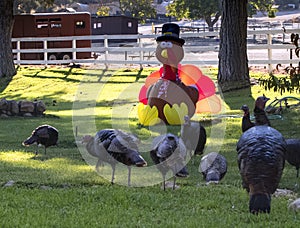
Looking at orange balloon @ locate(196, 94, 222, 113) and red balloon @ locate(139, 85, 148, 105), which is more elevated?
red balloon @ locate(139, 85, 148, 105)

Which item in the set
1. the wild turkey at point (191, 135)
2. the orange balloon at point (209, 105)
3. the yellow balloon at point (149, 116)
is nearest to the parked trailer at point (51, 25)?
the orange balloon at point (209, 105)

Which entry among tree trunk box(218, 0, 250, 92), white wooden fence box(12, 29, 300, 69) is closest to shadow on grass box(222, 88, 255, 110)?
tree trunk box(218, 0, 250, 92)

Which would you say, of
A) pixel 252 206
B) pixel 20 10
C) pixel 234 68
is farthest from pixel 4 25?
pixel 20 10

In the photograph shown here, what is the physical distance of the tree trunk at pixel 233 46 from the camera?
17.6m

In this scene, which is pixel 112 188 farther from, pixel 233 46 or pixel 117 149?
pixel 233 46

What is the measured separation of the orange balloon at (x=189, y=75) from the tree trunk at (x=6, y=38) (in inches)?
465

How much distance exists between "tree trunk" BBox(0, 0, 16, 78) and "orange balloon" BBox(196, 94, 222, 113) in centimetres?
1126

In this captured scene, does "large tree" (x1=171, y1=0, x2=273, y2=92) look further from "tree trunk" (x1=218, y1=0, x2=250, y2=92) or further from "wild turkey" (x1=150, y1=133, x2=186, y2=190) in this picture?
"wild turkey" (x1=150, y1=133, x2=186, y2=190)

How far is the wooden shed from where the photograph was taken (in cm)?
4503

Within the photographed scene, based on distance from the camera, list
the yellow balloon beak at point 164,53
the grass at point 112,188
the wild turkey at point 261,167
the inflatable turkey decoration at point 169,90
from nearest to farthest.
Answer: the wild turkey at point 261,167 < the grass at point 112,188 < the inflatable turkey decoration at point 169,90 < the yellow balloon beak at point 164,53

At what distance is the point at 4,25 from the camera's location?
2439 cm

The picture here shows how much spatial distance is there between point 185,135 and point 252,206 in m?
2.95

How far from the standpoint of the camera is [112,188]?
7160mm

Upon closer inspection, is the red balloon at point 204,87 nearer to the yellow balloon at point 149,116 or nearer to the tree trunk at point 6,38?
the yellow balloon at point 149,116
